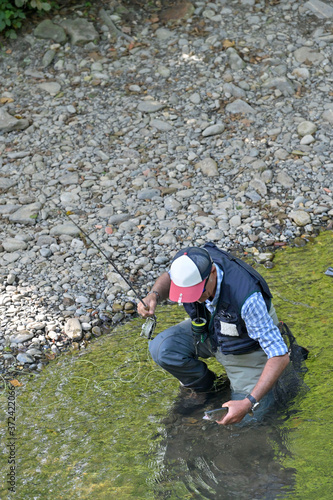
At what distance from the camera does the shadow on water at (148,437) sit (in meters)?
3.20

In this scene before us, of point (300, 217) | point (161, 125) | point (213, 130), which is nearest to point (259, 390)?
point (300, 217)

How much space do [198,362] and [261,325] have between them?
0.86 m

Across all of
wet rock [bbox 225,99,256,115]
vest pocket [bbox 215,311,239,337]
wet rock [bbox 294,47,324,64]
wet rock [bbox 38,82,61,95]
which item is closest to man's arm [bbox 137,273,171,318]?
vest pocket [bbox 215,311,239,337]

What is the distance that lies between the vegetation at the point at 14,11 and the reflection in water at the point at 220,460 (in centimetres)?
641

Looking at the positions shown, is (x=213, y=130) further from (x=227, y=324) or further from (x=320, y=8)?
(x=227, y=324)

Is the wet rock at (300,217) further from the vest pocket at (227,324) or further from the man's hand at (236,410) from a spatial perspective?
the man's hand at (236,410)

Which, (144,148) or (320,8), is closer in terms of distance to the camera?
(144,148)

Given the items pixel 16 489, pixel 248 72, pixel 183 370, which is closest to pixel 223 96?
pixel 248 72

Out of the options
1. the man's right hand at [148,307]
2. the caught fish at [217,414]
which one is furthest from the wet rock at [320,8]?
the caught fish at [217,414]

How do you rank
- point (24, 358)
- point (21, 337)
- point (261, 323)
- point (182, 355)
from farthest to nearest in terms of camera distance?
point (21, 337)
point (24, 358)
point (182, 355)
point (261, 323)

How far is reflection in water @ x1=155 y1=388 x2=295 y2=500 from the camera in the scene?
316 centimetres

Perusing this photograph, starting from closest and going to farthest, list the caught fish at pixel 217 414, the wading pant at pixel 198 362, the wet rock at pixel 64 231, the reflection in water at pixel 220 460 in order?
the caught fish at pixel 217 414
the reflection in water at pixel 220 460
the wading pant at pixel 198 362
the wet rock at pixel 64 231

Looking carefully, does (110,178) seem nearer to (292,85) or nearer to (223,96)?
(223,96)

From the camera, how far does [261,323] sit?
9.58ft
